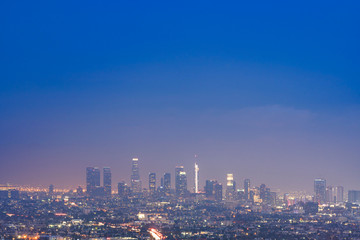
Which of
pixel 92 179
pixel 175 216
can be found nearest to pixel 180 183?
pixel 92 179

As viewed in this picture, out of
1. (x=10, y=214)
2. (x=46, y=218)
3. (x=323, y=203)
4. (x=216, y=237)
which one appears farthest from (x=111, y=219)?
(x=323, y=203)

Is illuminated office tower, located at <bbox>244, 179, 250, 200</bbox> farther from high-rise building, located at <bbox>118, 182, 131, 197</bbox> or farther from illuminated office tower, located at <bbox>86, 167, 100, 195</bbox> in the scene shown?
illuminated office tower, located at <bbox>86, 167, 100, 195</bbox>

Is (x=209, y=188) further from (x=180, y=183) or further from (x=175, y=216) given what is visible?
(x=175, y=216)

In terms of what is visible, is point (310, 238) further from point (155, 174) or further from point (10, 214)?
point (155, 174)

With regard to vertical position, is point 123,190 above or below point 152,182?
below

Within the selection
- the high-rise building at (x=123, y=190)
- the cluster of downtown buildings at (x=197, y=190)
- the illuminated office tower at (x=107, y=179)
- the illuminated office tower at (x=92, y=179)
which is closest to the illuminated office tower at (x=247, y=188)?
the cluster of downtown buildings at (x=197, y=190)

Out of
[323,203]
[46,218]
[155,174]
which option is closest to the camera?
[46,218]

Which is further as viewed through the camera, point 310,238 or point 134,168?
point 134,168

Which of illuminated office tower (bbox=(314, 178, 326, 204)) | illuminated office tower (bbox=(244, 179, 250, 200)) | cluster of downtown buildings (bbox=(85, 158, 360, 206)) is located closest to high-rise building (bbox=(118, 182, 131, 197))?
cluster of downtown buildings (bbox=(85, 158, 360, 206))
